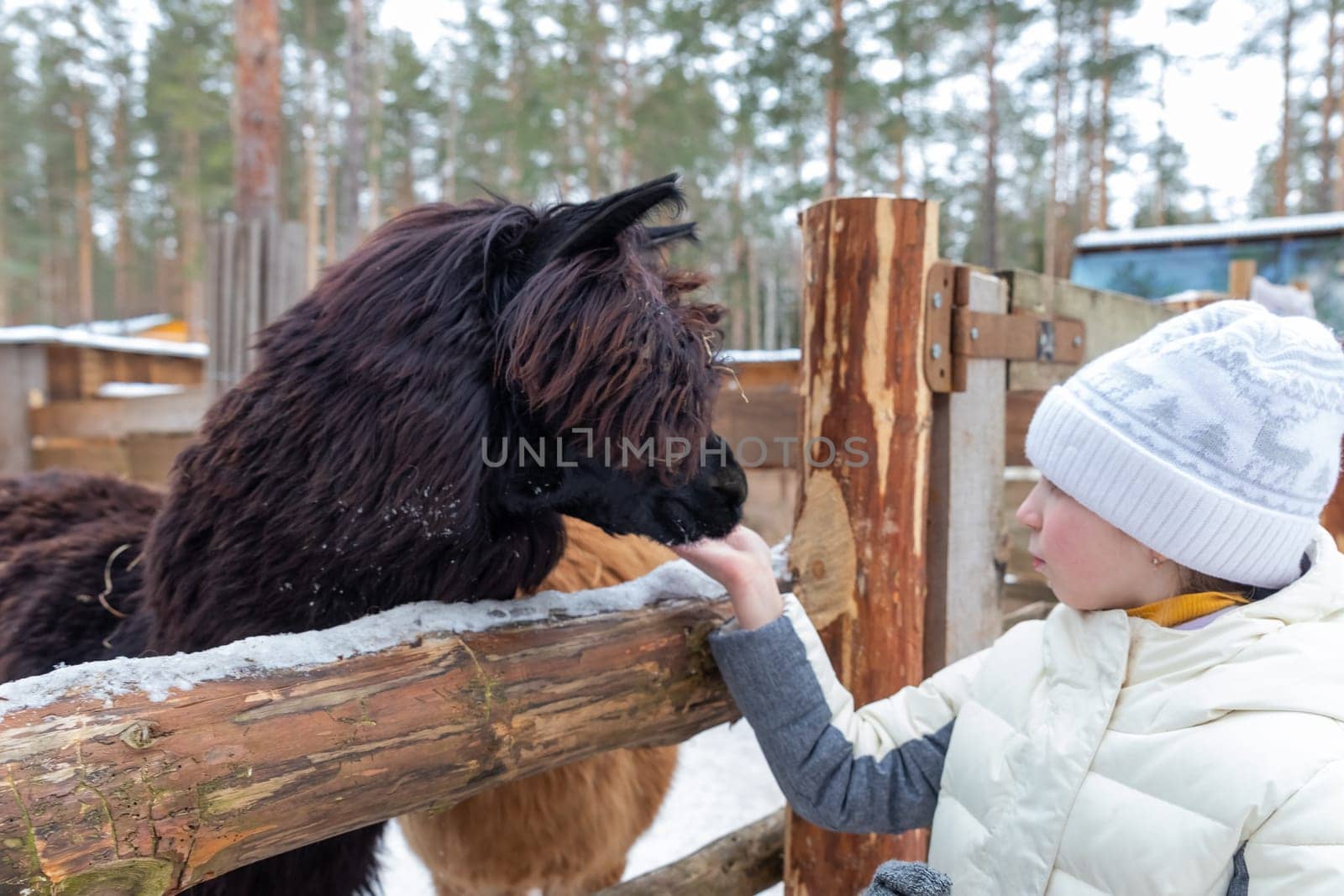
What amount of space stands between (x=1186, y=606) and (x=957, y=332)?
840 mm

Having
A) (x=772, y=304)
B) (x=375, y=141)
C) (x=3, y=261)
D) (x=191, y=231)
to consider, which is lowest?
(x=772, y=304)

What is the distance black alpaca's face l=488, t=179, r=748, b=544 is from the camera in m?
1.22

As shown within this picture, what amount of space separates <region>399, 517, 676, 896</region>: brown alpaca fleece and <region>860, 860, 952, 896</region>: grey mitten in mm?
997

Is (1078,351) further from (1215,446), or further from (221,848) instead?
(221,848)

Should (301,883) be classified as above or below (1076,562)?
below

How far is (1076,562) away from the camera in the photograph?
1140 mm

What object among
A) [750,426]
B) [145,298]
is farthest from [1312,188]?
[145,298]

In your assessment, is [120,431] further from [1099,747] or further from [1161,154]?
[1161,154]

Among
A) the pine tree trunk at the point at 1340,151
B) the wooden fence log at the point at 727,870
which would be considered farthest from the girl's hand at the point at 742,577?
the pine tree trunk at the point at 1340,151

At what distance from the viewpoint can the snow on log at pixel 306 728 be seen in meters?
0.78

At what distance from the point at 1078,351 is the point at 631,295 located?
1630 mm

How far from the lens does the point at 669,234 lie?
142 cm

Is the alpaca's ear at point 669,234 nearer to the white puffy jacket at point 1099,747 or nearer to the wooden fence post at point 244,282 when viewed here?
the white puffy jacket at point 1099,747

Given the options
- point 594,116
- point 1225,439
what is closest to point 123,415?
point 1225,439
